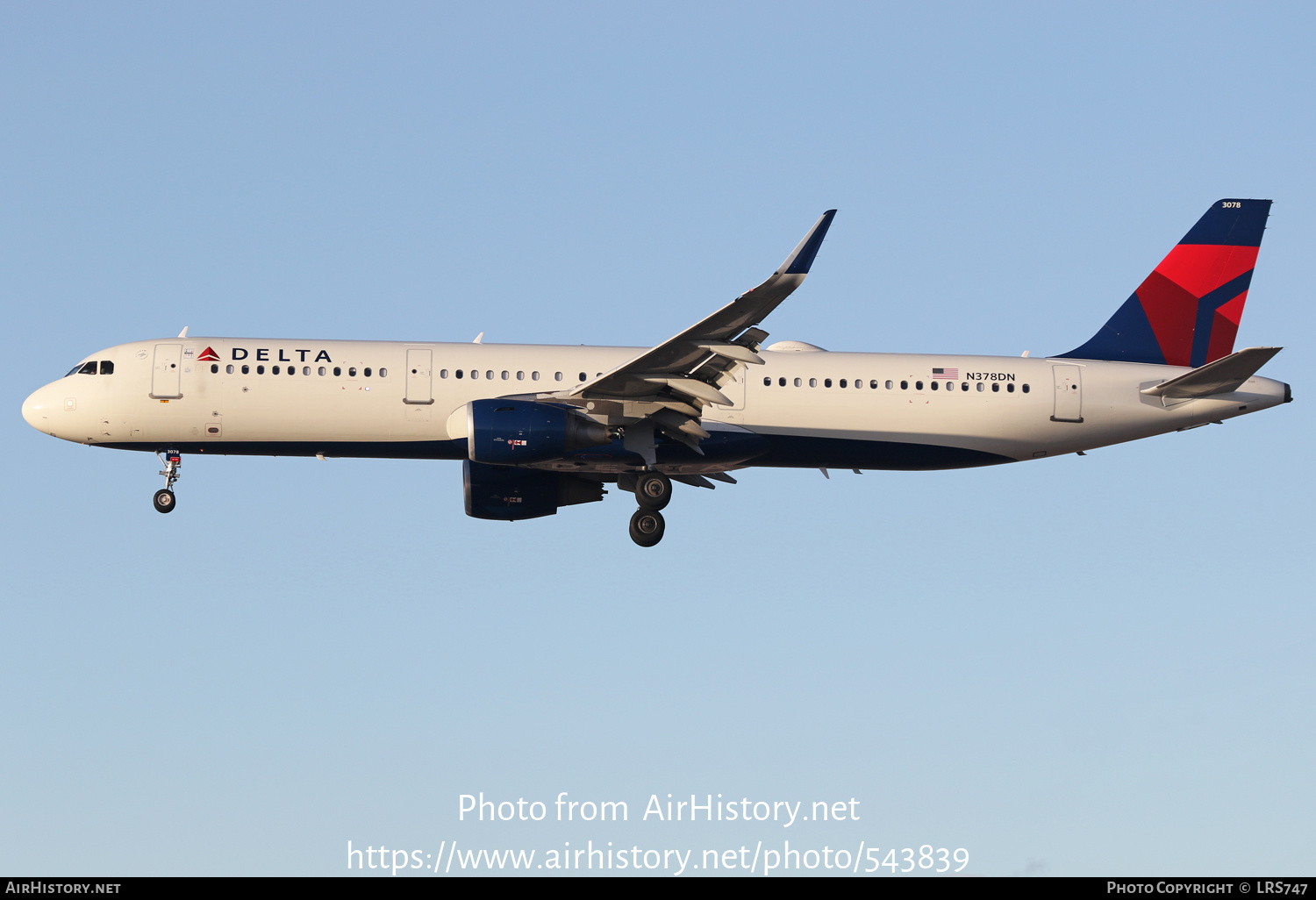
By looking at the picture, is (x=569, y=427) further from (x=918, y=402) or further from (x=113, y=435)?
(x=113, y=435)

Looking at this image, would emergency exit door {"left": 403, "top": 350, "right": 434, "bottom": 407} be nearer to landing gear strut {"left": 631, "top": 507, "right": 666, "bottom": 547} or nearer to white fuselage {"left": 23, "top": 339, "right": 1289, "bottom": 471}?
white fuselage {"left": 23, "top": 339, "right": 1289, "bottom": 471}

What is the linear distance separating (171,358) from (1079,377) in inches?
862

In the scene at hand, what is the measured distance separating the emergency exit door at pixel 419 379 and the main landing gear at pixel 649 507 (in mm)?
5367

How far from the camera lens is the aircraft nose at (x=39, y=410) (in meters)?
36.5

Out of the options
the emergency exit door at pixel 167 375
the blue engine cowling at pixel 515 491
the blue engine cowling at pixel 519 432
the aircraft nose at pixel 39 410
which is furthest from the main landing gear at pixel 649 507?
the aircraft nose at pixel 39 410

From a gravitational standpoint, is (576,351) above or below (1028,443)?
above

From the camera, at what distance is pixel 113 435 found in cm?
3612

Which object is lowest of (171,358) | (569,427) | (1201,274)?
(569,427)

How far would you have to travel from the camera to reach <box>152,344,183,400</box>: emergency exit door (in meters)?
35.8

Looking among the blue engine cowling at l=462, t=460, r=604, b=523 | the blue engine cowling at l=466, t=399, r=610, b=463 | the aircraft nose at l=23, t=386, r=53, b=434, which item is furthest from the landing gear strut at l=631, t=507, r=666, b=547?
the aircraft nose at l=23, t=386, r=53, b=434

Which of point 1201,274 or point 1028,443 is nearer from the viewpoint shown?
point 1028,443

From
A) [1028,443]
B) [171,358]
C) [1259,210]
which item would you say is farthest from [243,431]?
[1259,210]

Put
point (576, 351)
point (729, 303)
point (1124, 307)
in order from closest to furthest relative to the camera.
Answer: point (729, 303), point (576, 351), point (1124, 307)

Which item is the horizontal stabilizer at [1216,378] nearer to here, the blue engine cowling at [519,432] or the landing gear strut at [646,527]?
the landing gear strut at [646,527]
